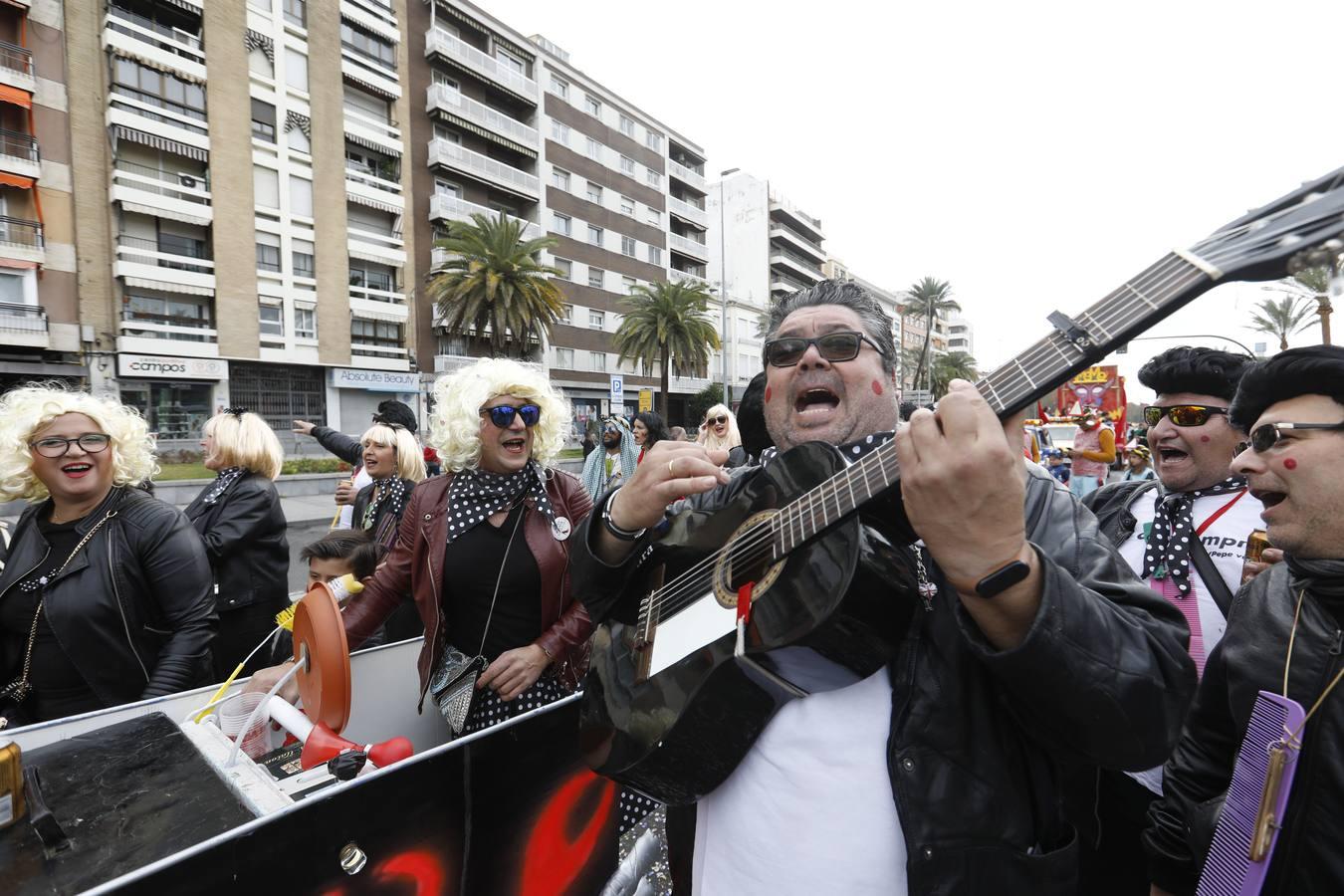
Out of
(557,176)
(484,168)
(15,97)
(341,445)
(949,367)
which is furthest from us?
(949,367)

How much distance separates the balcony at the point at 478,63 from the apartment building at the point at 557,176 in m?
0.06

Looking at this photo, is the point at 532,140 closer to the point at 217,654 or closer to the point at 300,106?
the point at 300,106

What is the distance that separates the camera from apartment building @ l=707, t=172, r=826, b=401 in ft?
177

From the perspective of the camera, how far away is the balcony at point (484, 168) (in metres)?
32.8

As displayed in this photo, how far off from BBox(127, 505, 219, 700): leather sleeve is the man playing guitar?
2403 millimetres

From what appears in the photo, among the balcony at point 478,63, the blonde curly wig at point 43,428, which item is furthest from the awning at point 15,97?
the blonde curly wig at point 43,428

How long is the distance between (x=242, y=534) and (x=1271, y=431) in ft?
15.1

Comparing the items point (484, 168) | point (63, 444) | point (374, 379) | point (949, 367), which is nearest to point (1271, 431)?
point (63, 444)

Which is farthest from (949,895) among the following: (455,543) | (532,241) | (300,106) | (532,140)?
(532,140)

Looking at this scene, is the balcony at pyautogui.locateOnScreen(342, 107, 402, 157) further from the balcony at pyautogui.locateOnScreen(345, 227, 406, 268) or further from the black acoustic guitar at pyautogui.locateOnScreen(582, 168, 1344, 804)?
the black acoustic guitar at pyautogui.locateOnScreen(582, 168, 1344, 804)

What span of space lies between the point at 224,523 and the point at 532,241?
27934 mm

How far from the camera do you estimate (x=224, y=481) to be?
158 inches

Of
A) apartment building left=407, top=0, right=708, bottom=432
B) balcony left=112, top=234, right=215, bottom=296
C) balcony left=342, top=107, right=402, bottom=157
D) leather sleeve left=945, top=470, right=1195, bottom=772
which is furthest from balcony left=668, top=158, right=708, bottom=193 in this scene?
leather sleeve left=945, top=470, right=1195, bottom=772

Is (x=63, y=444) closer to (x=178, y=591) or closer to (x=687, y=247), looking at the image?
(x=178, y=591)
